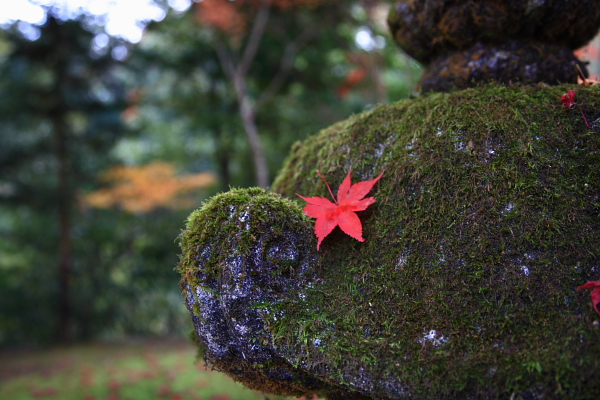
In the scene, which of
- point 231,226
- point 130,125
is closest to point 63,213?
point 130,125

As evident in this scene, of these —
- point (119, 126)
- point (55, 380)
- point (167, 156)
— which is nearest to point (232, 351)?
point (55, 380)

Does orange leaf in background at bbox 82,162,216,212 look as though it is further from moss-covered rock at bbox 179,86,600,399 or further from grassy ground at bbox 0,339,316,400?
moss-covered rock at bbox 179,86,600,399

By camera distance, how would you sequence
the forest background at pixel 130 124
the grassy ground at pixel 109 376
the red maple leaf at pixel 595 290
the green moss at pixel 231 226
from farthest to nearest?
the forest background at pixel 130 124 < the grassy ground at pixel 109 376 < the green moss at pixel 231 226 < the red maple leaf at pixel 595 290

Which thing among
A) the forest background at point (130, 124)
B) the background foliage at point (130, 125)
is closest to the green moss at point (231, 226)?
the forest background at point (130, 124)

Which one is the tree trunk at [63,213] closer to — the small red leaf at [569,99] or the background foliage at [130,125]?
the background foliage at [130,125]

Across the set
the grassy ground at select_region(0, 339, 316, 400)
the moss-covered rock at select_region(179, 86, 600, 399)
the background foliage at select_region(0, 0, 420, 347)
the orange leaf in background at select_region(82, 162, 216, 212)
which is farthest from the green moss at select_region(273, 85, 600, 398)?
the orange leaf in background at select_region(82, 162, 216, 212)

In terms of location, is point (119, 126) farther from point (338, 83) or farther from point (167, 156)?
point (338, 83)

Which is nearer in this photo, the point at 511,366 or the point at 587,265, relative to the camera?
the point at 511,366
